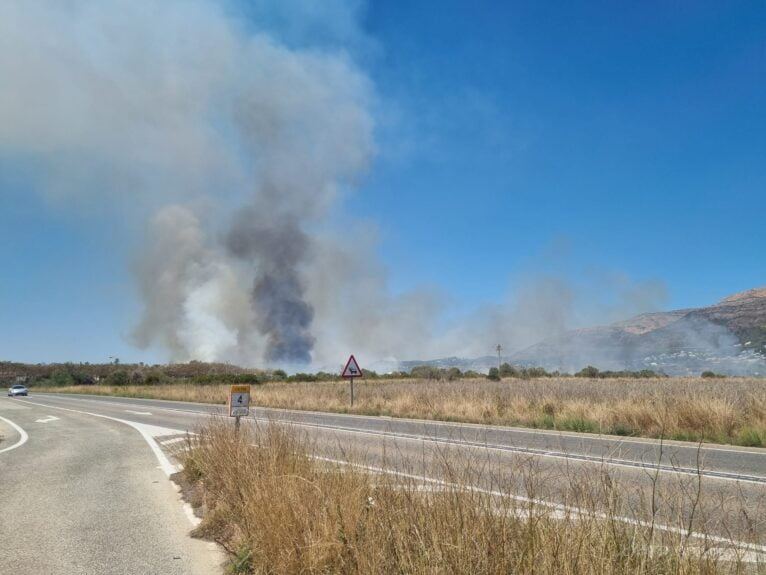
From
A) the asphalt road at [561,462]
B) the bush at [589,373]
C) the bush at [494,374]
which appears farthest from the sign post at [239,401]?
the bush at [589,373]

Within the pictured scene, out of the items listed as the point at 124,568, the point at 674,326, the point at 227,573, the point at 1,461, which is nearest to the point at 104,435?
the point at 1,461

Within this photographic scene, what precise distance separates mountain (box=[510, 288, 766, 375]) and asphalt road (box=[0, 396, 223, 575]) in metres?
66.3

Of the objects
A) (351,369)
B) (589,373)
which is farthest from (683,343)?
(351,369)

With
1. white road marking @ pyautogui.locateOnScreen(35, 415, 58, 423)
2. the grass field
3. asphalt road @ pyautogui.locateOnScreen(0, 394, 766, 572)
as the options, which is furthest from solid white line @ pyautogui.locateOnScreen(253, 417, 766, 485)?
white road marking @ pyautogui.locateOnScreen(35, 415, 58, 423)

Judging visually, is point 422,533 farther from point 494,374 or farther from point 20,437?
point 494,374

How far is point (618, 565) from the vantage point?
2668 millimetres

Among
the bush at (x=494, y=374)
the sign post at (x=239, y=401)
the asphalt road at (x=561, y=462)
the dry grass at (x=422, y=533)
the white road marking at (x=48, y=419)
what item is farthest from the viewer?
the bush at (x=494, y=374)

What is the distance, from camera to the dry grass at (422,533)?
270 centimetres

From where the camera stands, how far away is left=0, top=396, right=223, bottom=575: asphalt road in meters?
4.57

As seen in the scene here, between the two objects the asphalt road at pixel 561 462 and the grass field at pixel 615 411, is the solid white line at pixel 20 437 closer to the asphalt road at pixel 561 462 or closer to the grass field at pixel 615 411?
the asphalt road at pixel 561 462

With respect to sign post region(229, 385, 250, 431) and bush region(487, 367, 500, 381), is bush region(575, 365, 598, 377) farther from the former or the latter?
sign post region(229, 385, 250, 431)

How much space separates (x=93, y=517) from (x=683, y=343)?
97.6 m

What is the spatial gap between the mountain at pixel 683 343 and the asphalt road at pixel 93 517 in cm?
6626

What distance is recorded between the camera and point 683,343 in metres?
86.6
